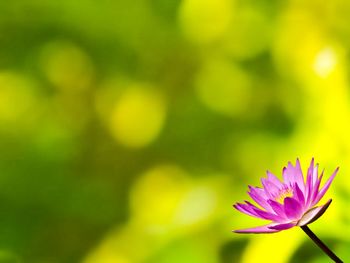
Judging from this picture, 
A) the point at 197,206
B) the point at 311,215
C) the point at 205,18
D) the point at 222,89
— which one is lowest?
the point at 311,215

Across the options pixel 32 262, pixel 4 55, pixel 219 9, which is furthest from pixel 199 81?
pixel 32 262

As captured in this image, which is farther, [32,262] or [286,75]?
[286,75]

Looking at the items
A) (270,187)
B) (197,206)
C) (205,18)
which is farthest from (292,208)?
(205,18)

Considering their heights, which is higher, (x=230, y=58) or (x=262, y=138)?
(x=230, y=58)

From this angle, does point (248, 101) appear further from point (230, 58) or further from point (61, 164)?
point (61, 164)

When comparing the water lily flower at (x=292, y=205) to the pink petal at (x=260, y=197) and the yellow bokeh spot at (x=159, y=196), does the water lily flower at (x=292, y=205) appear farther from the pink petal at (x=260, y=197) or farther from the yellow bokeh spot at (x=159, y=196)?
the yellow bokeh spot at (x=159, y=196)

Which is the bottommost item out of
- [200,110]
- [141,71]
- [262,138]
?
[262,138]

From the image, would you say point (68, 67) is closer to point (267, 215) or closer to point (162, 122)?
point (162, 122)
